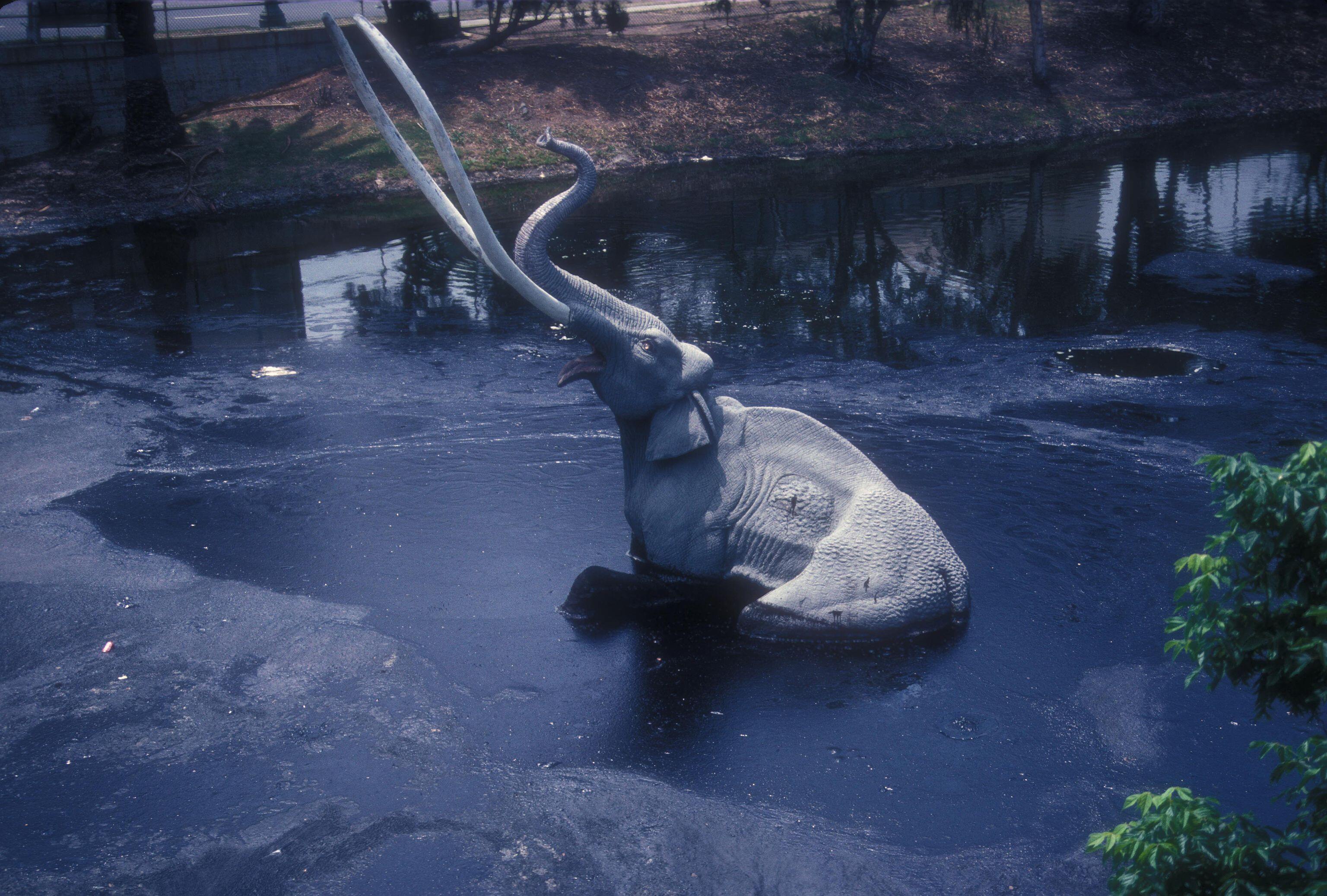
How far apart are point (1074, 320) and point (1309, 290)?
116 inches

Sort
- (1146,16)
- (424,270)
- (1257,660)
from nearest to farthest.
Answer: (1257,660)
(424,270)
(1146,16)

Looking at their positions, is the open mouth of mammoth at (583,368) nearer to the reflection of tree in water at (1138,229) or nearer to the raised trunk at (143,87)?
the reflection of tree in water at (1138,229)

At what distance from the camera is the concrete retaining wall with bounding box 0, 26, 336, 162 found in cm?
2122

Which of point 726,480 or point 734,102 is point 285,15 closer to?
point 734,102

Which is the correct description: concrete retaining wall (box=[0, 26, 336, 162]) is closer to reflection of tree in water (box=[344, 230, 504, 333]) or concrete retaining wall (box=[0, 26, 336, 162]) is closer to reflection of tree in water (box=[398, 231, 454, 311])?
reflection of tree in water (box=[398, 231, 454, 311])

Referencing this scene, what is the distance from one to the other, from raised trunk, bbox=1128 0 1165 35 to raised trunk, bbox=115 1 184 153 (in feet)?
82.8

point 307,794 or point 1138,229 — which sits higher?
point 1138,229

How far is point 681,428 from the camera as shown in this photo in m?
6.00

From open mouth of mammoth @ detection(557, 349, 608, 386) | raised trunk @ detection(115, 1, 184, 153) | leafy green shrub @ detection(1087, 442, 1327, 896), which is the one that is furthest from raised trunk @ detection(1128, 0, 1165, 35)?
leafy green shrub @ detection(1087, 442, 1327, 896)

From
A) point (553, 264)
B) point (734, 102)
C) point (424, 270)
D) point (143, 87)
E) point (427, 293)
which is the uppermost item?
point (143, 87)

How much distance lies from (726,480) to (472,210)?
1.94m

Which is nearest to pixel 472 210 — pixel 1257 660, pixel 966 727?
pixel 966 727

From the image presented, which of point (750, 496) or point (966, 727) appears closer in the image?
point (966, 727)

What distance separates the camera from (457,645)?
232 inches
